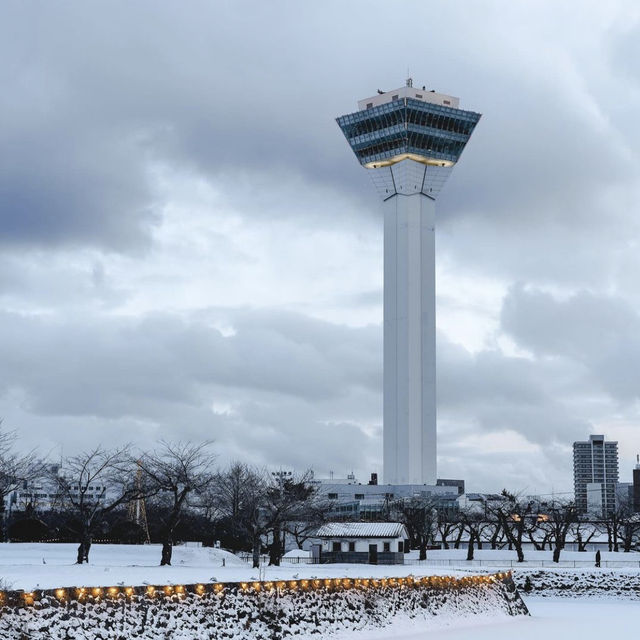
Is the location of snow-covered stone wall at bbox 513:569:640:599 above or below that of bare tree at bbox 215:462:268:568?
below

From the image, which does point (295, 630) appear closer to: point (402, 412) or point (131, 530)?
point (131, 530)

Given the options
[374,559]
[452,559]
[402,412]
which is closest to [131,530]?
[374,559]

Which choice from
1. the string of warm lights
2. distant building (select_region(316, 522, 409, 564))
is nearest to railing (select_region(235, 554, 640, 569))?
distant building (select_region(316, 522, 409, 564))

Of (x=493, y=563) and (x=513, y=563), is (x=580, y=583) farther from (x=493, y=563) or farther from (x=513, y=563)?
(x=493, y=563)

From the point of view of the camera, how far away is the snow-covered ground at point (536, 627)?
40688 millimetres

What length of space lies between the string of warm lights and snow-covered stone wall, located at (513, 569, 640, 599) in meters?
25.1

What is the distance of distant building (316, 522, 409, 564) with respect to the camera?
8394 cm

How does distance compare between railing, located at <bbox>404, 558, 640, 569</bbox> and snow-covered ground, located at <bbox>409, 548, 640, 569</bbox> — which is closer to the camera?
railing, located at <bbox>404, 558, 640, 569</bbox>

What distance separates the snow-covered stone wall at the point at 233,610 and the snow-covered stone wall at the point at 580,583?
26.7 meters

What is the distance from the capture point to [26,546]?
80688 millimetres

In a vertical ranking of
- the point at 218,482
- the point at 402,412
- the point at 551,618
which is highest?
the point at 402,412

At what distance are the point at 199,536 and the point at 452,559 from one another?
3428 cm

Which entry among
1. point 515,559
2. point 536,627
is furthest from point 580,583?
point 536,627

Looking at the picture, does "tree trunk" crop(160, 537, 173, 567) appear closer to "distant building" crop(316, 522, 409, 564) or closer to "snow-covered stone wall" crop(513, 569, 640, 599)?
"distant building" crop(316, 522, 409, 564)
